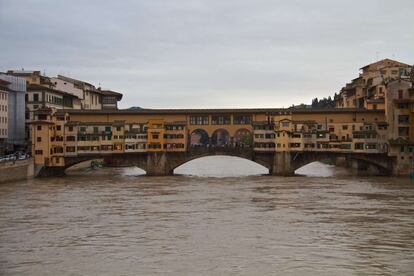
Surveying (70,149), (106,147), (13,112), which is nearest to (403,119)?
(106,147)

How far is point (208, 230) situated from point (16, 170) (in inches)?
1256

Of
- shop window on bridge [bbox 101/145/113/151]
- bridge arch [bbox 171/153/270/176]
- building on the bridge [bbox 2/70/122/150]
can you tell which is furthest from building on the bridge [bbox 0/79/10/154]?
bridge arch [bbox 171/153/270/176]

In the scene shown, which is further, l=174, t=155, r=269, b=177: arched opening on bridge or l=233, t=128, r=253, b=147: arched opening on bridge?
l=233, t=128, r=253, b=147: arched opening on bridge

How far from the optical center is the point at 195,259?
80.4ft

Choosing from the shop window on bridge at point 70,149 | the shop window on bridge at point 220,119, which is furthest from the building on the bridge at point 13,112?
the shop window on bridge at point 220,119

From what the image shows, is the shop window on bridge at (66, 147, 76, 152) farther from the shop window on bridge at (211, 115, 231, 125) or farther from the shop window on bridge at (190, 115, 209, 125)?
the shop window on bridge at (211, 115, 231, 125)

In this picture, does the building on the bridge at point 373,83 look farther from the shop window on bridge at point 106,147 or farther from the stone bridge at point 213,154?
the shop window on bridge at point 106,147

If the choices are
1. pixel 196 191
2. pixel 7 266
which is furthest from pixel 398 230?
pixel 196 191

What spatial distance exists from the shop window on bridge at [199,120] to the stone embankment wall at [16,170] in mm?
19430

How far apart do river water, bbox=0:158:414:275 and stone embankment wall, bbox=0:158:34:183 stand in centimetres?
338

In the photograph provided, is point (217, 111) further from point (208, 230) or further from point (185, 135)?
point (208, 230)

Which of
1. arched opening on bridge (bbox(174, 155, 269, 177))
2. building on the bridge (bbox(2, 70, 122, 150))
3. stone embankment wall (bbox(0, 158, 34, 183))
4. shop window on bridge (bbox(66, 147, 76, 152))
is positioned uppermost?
building on the bridge (bbox(2, 70, 122, 150))

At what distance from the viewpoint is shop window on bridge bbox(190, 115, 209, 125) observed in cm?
7562

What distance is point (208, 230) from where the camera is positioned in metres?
30.7
